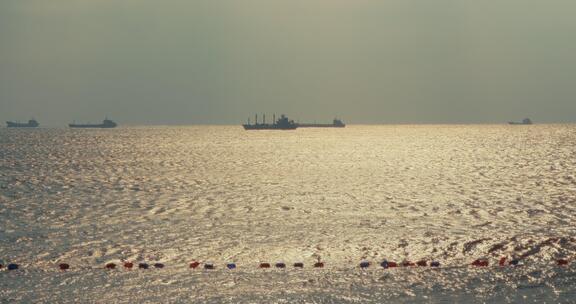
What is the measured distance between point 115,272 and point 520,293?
23.7 meters

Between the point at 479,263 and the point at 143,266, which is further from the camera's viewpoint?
the point at 479,263

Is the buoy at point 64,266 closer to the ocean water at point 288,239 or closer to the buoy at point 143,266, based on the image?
the ocean water at point 288,239

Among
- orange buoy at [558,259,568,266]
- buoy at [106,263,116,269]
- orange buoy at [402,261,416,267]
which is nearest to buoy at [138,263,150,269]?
buoy at [106,263,116,269]

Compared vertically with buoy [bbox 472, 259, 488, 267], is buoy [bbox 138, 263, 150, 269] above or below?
below

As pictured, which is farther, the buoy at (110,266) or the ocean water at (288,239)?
the buoy at (110,266)

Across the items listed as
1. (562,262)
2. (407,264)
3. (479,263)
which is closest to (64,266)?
(407,264)

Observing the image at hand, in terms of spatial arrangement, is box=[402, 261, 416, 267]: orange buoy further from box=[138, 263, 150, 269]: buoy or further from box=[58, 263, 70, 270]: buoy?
box=[58, 263, 70, 270]: buoy

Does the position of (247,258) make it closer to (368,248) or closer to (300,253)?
(300,253)

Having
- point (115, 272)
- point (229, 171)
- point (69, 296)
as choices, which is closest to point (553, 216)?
point (115, 272)

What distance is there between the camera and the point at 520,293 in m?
38.0

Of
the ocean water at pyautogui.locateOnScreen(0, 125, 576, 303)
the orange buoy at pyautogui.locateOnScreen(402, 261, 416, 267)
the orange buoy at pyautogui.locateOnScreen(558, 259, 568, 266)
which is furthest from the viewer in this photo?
the orange buoy at pyautogui.locateOnScreen(402, 261, 416, 267)

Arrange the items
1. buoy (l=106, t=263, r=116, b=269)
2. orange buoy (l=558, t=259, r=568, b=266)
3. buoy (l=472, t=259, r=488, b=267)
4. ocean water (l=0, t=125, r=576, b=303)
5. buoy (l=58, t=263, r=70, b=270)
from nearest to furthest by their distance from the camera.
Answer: ocean water (l=0, t=125, r=576, b=303) → buoy (l=58, t=263, r=70, b=270) → buoy (l=106, t=263, r=116, b=269) → buoy (l=472, t=259, r=488, b=267) → orange buoy (l=558, t=259, r=568, b=266)

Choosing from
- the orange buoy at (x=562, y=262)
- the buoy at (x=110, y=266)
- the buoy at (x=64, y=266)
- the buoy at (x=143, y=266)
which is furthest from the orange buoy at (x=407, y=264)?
the buoy at (x=64, y=266)

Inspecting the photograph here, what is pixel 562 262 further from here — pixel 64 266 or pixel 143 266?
pixel 64 266
